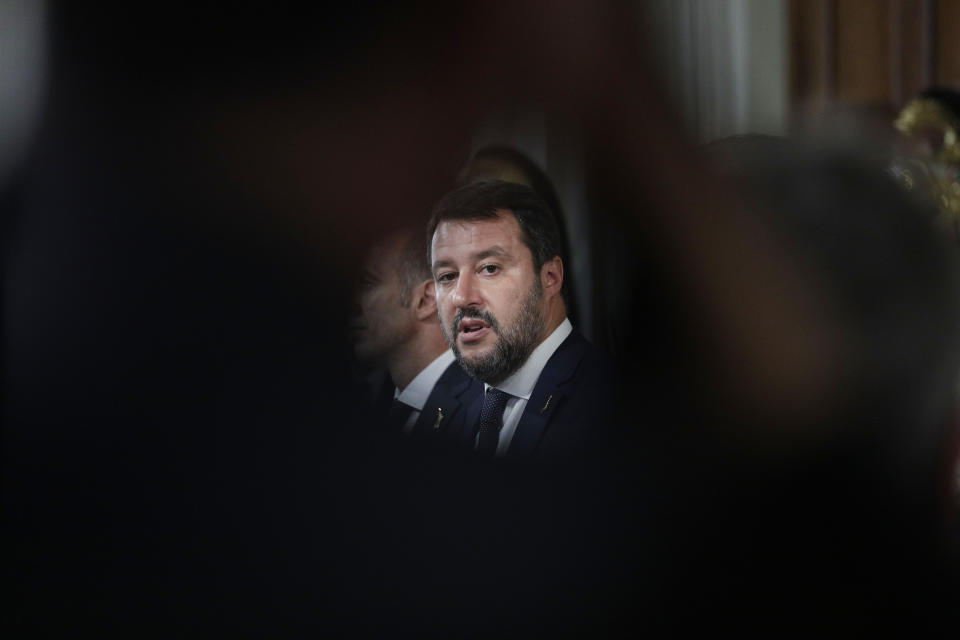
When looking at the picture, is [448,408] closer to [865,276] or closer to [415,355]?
[415,355]

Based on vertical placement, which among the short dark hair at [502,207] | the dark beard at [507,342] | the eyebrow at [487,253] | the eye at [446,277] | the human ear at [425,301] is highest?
the short dark hair at [502,207]

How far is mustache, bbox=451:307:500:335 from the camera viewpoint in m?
0.26

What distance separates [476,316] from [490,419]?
3 cm

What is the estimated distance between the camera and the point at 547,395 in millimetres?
268

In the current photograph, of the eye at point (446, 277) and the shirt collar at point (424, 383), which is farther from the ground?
the eye at point (446, 277)

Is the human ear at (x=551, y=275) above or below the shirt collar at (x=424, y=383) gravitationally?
above

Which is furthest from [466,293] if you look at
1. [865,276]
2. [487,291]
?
[865,276]

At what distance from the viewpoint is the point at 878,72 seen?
6.41 feet

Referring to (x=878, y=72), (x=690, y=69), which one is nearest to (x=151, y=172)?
(x=690, y=69)

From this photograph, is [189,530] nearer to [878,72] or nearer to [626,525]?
[626,525]

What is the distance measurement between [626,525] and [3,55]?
205 mm

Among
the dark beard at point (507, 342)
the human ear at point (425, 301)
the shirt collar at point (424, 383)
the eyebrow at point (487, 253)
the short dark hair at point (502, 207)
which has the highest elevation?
the short dark hair at point (502, 207)

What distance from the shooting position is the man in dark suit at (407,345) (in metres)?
0.26

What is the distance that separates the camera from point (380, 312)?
26cm
